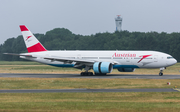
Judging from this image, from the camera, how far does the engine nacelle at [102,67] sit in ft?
151

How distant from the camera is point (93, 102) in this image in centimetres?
2075

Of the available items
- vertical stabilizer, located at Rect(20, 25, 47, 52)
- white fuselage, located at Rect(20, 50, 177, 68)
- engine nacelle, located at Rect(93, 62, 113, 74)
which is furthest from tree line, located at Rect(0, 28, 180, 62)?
engine nacelle, located at Rect(93, 62, 113, 74)

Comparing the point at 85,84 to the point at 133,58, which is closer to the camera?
the point at 85,84

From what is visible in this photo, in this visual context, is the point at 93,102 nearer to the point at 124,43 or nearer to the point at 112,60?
the point at 112,60

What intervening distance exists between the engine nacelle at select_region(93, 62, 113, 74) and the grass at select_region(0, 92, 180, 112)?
68.5ft

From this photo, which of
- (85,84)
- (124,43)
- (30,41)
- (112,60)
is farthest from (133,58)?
(124,43)

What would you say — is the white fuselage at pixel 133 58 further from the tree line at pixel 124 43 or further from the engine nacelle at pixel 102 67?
the tree line at pixel 124 43

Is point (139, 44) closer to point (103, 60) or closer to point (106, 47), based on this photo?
point (106, 47)

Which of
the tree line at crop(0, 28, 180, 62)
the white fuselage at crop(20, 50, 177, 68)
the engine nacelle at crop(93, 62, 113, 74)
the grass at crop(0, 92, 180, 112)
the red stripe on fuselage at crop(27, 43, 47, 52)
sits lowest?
the grass at crop(0, 92, 180, 112)

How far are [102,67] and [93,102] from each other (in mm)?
25689

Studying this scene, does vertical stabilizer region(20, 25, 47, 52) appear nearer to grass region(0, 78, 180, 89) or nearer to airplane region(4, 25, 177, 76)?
airplane region(4, 25, 177, 76)

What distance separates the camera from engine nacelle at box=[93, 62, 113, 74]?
151ft

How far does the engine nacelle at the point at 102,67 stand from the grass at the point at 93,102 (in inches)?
822

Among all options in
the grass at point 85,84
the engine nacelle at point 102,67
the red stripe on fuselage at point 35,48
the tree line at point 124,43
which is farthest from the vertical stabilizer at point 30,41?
the tree line at point 124,43
